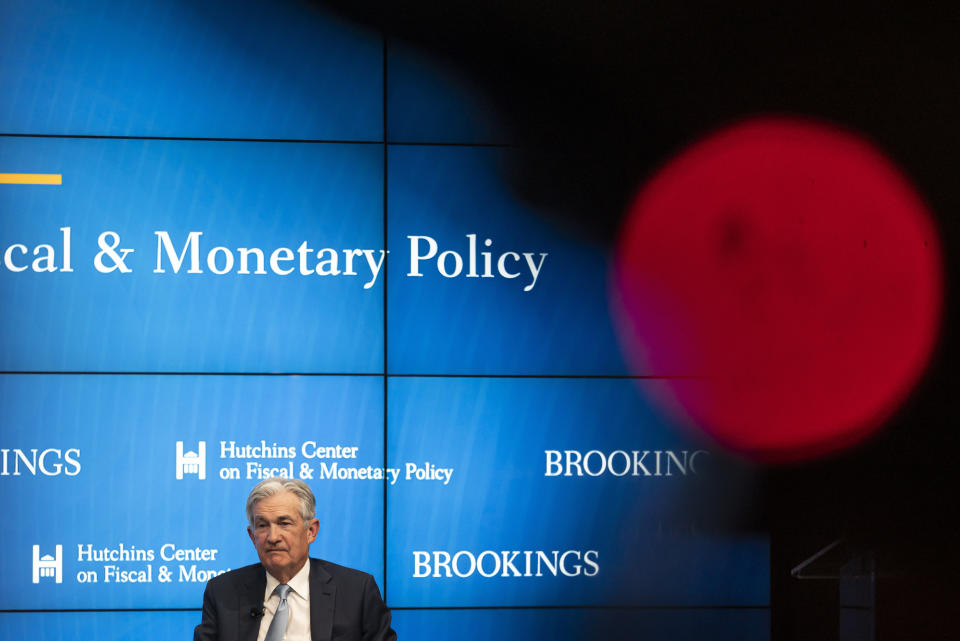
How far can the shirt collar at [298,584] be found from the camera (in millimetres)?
2721

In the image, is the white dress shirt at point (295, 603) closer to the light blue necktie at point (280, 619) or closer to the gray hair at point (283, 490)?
Result: the light blue necktie at point (280, 619)

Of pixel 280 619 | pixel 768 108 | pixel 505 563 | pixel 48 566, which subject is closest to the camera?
pixel 280 619

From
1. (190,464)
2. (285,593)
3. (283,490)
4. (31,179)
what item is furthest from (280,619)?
(31,179)

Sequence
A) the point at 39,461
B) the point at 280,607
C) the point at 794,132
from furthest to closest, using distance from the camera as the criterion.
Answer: the point at 794,132 → the point at 39,461 → the point at 280,607

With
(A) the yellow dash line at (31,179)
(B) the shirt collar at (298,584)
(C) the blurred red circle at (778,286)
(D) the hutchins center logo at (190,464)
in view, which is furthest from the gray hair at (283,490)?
(A) the yellow dash line at (31,179)

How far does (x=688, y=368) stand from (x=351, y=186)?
5.39 ft

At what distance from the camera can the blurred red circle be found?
13.1 feet

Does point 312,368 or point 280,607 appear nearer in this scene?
point 280,607

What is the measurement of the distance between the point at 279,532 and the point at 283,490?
0.12m

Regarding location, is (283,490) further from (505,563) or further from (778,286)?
(778,286)

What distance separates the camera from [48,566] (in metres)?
3.82

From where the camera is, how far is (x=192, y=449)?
390cm

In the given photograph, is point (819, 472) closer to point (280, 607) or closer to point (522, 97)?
point (522, 97)

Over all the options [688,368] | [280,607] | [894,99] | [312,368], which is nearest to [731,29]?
[894,99]
